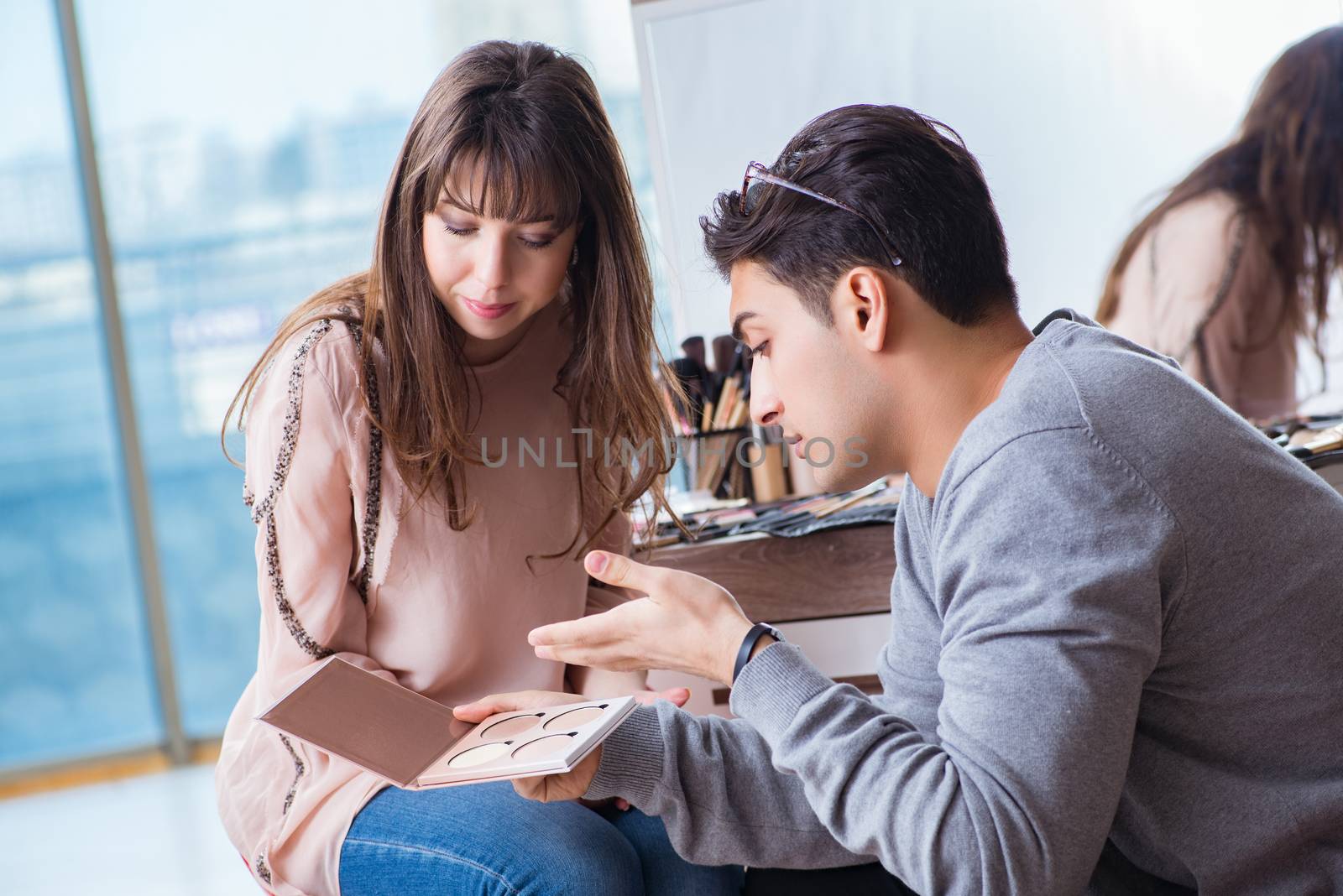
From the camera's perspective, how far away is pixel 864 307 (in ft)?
2.75

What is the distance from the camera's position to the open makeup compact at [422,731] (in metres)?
0.84

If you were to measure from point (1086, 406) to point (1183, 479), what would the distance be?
0.24ft

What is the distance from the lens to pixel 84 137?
9.98 ft

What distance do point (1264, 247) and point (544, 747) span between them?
5.55 feet

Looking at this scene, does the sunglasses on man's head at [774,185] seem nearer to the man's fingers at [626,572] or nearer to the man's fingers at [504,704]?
the man's fingers at [626,572]

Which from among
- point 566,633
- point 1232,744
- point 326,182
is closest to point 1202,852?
point 1232,744

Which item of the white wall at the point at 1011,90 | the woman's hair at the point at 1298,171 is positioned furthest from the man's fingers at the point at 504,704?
the woman's hair at the point at 1298,171

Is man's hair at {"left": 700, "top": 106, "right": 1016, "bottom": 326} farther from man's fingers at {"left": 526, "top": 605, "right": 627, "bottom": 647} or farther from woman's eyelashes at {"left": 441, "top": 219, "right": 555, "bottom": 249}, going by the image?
woman's eyelashes at {"left": 441, "top": 219, "right": 555, "bottom": 249}

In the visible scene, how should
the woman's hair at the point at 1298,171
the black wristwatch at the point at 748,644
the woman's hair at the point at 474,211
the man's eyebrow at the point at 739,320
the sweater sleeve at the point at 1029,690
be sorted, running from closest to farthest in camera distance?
1. the sweater sleeve at the point at 1029,690
2. the black wristwatch at the point at 748,644
3. the man's eyebrow at the point at 739,320
4. the woman's hair at the point at 474,211
5. the woman's hair at the point at 1298,171

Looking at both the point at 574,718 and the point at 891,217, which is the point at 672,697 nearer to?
the point at 574,718

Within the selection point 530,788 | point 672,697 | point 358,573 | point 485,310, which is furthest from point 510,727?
point 485,310

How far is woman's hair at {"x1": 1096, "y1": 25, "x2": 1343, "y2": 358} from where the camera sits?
6.45 feet

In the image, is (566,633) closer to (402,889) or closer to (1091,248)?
(402,889)

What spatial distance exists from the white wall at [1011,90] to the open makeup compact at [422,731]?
1.25 meters
